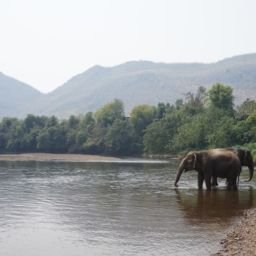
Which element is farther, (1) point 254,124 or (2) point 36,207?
(1) point 254,124

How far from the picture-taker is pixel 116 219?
20.5m

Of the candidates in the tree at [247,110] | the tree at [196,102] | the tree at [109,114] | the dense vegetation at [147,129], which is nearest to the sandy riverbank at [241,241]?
the dense vegetation at [147,129]

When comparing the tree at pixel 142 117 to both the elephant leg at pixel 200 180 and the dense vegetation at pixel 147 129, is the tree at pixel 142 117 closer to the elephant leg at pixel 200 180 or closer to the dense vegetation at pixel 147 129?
the dense vegetation at pixel 147 129

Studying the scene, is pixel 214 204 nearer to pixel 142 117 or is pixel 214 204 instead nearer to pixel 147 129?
pixel 147 129

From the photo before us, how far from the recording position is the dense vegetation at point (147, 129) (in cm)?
8450

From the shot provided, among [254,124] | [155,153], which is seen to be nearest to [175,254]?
[254,124]

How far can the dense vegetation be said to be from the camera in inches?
3327

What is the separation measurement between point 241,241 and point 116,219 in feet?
20.1

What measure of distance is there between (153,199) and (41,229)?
28.6 ft

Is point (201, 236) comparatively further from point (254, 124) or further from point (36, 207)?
point (254, 124)

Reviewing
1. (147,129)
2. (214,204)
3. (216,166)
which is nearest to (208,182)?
(216,166)

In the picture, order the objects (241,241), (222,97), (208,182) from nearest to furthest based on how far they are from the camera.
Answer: (241,241)
(208,182)
(222,97)

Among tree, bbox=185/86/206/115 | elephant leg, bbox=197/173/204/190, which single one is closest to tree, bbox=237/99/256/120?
tree, bbox=185/86/206/115

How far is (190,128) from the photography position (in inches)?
3533
